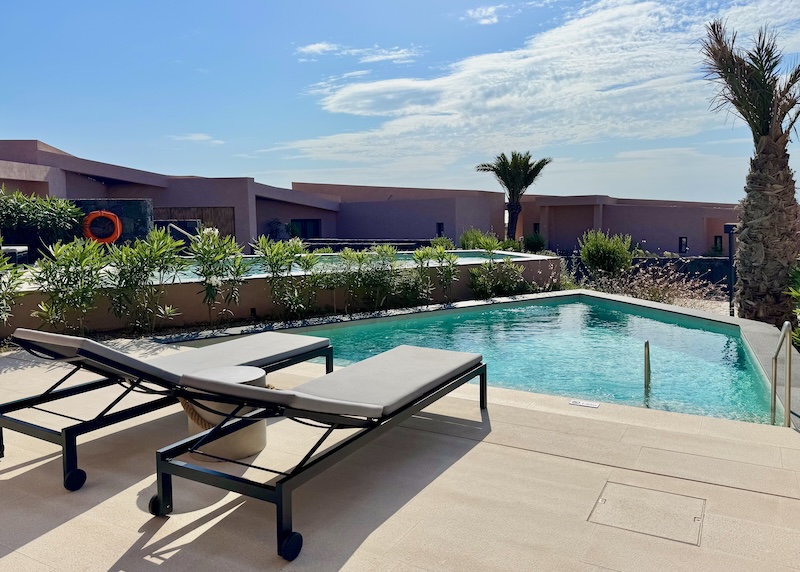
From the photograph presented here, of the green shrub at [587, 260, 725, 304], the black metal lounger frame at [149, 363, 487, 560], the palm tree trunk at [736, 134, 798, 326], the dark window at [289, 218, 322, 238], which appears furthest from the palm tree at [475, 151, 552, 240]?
the black metal lounger frame at [149, 363, 487, 560]

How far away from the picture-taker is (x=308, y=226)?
32219 mm

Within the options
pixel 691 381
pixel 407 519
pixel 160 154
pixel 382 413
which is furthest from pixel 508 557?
pixel 160 154

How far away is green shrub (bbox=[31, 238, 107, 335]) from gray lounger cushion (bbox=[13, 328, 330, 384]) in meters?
3.57

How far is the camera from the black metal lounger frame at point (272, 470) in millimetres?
2570

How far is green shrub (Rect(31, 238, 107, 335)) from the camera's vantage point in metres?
7.32

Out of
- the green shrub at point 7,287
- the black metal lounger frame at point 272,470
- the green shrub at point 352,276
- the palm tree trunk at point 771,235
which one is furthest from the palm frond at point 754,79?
the green shrub at point 7,287

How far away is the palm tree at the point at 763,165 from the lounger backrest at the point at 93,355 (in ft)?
31.5

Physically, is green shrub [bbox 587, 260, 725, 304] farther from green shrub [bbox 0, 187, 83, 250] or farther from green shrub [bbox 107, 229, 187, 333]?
green shrub [bbox 0, 187, 83, 250]

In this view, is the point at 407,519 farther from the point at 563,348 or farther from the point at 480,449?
the point at 563,348

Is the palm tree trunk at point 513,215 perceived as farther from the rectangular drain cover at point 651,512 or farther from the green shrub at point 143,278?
the rectangular drain cover at point 651,512

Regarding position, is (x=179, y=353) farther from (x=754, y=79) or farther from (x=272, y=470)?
(x=754, y=79)

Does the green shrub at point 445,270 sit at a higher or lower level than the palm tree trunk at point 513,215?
lower

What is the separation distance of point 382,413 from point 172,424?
1860mm

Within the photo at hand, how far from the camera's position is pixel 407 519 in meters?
2.87
